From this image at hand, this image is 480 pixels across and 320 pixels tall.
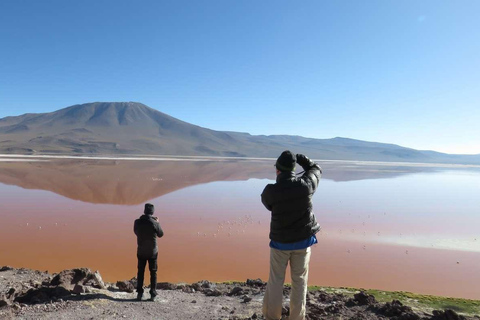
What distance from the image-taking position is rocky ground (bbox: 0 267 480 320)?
15.9ft

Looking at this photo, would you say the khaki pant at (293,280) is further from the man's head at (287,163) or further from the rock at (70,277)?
the rock at (70,277)

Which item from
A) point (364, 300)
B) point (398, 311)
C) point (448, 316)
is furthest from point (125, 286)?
point (448, 316)

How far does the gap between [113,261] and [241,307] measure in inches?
198

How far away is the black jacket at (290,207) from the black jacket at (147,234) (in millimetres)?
2456

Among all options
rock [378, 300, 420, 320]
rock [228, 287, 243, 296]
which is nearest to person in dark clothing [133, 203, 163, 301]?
rock [228, 287, 243, 296]

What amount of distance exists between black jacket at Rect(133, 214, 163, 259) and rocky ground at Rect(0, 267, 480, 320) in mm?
745

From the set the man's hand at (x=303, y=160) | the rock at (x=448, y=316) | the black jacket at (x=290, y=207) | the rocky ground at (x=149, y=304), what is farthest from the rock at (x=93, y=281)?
the rock at (x=448, y=316)

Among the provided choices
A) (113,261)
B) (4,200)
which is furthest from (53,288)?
(4,200)

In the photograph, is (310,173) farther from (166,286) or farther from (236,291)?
(166,286)

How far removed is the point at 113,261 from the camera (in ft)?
30.9

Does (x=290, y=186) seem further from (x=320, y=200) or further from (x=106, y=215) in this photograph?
(x=320, y=200)

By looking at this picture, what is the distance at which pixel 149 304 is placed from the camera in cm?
543

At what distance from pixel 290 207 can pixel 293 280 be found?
0.81m

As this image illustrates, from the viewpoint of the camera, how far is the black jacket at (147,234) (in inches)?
216
